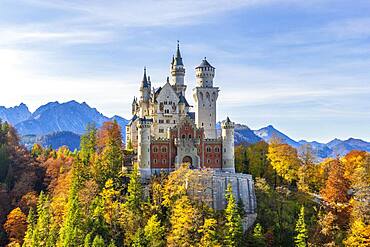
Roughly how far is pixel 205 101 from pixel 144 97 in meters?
14.5

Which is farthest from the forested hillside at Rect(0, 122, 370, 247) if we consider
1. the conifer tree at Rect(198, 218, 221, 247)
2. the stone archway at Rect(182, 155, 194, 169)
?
the stone archway at Rect(182, 155, 194, 169)

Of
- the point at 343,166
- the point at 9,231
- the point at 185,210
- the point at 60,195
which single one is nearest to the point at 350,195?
the point at 343,166

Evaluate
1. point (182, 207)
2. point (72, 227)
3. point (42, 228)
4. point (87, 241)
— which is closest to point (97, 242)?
point (87, 241)

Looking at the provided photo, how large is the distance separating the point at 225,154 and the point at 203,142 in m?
4.56

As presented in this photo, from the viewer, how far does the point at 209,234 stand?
75375 mm

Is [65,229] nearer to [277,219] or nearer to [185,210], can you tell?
[185,210]

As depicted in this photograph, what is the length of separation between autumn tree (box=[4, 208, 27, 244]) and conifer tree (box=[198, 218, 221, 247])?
3877 cm

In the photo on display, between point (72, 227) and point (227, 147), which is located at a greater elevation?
point (227, 147)

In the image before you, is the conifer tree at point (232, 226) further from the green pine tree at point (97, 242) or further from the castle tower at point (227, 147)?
the green pine tree at point (97, 242)

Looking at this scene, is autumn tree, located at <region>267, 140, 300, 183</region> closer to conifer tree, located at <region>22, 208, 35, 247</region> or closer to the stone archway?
the stone archway

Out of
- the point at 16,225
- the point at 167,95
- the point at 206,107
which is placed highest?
the point at 167,95

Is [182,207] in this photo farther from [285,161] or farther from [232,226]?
[285,161]

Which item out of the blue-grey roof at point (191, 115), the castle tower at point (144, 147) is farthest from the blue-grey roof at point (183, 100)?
the castle tower at point (144, 147)

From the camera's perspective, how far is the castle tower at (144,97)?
106 m
